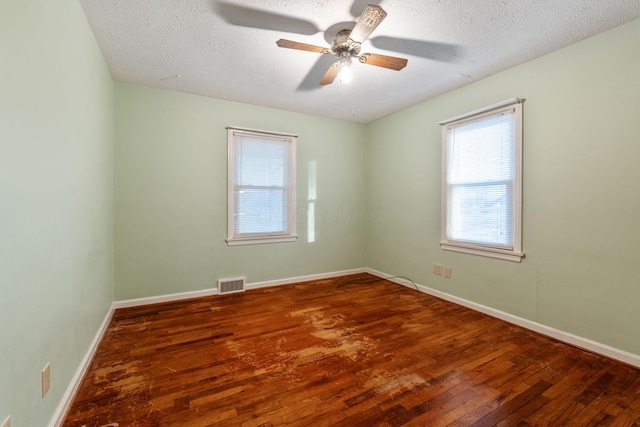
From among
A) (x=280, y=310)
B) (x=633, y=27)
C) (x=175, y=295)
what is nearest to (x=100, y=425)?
(x=280, y=310)

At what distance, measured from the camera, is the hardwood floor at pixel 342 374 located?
1.52m

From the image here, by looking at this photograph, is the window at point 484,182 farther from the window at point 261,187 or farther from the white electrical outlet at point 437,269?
the window at point 261,187

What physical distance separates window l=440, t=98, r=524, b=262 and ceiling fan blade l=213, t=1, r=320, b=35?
2060 mm

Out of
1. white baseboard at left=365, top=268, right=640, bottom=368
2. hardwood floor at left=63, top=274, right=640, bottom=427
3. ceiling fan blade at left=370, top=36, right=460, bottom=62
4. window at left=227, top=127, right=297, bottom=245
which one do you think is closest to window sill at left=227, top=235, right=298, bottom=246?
window at left=227, top=127, right=297, bottom=245

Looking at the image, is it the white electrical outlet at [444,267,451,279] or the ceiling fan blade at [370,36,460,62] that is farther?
the white electrical outlet at [444,267,451,279]

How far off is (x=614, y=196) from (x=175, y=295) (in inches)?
172

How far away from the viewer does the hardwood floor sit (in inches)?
59.9

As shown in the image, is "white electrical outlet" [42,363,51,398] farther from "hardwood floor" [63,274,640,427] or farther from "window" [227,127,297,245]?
"window" [227,127,297,245]

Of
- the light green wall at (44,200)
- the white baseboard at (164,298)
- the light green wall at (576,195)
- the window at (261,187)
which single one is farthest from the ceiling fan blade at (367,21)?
the white baseboard at (164,298)

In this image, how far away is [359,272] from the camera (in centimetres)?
466

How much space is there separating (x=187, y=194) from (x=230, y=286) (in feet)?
4.29

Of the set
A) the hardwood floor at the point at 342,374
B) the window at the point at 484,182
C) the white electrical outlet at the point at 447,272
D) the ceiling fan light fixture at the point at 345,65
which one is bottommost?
the hardwood floor at the point at 342,374

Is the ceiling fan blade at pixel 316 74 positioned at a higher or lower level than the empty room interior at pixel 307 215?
higher

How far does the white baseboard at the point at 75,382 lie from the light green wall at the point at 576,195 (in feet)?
11.5
